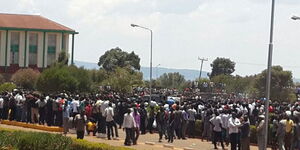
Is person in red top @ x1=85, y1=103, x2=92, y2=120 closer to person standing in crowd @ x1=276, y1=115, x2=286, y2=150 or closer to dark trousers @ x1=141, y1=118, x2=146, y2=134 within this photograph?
dark trousers @ x1=141, y1=118, x2=146, y2=134

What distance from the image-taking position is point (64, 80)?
58.0m

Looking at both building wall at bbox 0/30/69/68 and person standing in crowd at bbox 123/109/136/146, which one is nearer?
person standing in crowd at bbox 123/109/136/146

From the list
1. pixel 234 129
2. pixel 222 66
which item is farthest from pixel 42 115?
pixel 222 66

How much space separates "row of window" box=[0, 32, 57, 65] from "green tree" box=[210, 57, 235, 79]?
31.5 m

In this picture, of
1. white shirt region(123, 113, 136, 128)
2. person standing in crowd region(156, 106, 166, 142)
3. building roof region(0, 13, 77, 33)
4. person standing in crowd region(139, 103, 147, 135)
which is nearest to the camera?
white shirt region(123, 113, 136, 128)

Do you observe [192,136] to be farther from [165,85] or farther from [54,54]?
[165,85]

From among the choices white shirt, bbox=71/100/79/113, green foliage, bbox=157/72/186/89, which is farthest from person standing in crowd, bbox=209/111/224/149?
green foliage, bbox=157/72/186/89

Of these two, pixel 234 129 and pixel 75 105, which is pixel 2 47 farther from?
pixel 234 129

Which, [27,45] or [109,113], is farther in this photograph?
[27,45]

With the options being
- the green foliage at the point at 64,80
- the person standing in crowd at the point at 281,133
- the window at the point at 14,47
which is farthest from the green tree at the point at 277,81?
the person standing in crowd at the point at 281,133

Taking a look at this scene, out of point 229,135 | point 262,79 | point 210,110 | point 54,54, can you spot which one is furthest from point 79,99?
point 54,54

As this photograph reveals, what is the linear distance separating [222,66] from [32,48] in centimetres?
3576

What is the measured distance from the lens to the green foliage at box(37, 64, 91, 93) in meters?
57.7

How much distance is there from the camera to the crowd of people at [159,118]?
2402 centimetres
